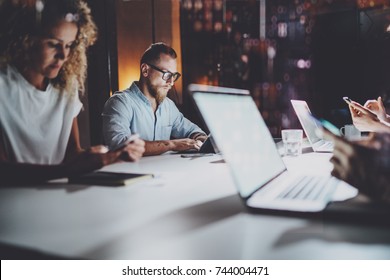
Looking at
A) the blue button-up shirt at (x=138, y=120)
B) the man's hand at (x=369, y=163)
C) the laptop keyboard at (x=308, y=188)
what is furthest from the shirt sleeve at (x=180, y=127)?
the man's hand at (x=369, y=163)

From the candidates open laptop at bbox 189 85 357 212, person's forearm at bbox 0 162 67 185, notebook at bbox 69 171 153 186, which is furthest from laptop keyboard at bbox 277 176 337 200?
person's forearm at bbox 0 162 67 185

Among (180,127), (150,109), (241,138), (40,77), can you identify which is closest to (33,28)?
(40,77)

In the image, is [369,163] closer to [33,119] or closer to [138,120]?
[33,119]

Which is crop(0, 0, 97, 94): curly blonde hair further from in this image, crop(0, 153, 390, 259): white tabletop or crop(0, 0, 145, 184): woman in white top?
crop(0, 153, 390, 259): white tabletop

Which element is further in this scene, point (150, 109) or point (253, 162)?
point (150, 109)

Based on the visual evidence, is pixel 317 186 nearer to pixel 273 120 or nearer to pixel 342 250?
pixel 342 250

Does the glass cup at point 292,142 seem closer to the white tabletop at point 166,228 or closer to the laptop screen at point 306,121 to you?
the laptop screen at point 306,121

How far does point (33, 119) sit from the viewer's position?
1.47m

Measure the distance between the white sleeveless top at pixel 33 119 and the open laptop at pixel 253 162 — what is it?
85cm

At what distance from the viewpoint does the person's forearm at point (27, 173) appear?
113cm

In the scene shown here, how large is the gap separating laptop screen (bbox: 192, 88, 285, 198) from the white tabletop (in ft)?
0.28

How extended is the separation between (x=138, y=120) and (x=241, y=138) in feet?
5.60

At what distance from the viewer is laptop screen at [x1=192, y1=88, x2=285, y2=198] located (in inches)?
31.1

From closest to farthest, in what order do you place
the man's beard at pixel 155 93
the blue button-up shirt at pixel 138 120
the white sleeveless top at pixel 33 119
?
the white sleeveless top at pixel 33 119 → the blue button-up shirt at pixel 138 120 → the man's beard at pixel 155 93
